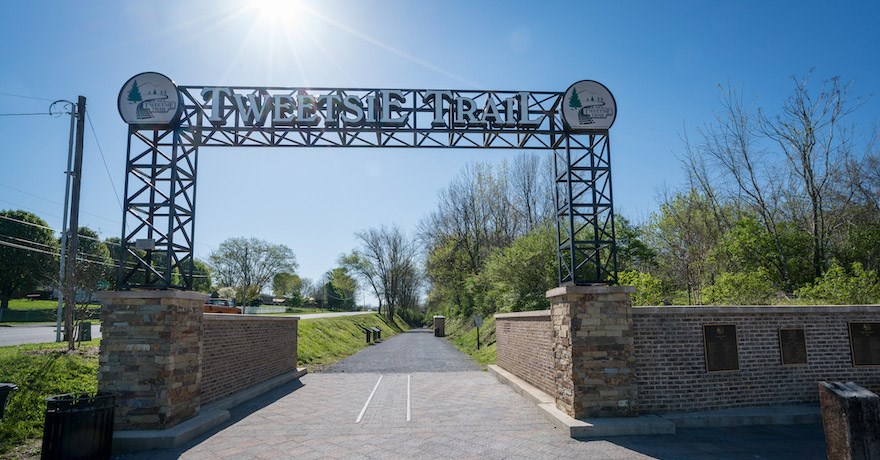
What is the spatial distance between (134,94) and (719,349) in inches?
456

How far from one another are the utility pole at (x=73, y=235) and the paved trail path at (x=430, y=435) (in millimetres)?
5671

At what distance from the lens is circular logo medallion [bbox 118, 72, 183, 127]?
9023 millimetres

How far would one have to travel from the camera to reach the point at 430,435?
7.90 m

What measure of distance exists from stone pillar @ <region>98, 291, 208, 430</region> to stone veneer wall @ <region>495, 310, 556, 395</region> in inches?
262

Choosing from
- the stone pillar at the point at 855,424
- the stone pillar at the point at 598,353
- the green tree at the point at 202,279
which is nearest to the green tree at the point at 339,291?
the green tree at the point at 202,279

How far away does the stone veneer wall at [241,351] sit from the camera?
380 inches

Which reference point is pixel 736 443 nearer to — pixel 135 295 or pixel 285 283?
pixel 135 295

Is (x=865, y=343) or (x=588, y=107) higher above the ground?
(x=588, y=107)

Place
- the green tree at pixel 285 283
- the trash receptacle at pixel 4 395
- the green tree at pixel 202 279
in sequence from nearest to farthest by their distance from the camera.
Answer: the trash receptacle at pixel 4 395 → the green tree at pixel 202 279 → the green tree at pixel 285 283

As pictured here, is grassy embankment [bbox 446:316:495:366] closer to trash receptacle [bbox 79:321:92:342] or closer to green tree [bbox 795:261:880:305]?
green tree [bbox 795:261:880:305]

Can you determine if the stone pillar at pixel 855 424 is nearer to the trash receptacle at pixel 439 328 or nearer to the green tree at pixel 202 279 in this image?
the trash receptacle at pixel 439 328

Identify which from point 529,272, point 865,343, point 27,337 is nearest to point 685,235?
point 529,272

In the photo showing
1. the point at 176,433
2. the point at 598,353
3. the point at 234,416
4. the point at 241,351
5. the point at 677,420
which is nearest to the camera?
the point at 176,433

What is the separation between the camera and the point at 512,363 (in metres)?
13.8
